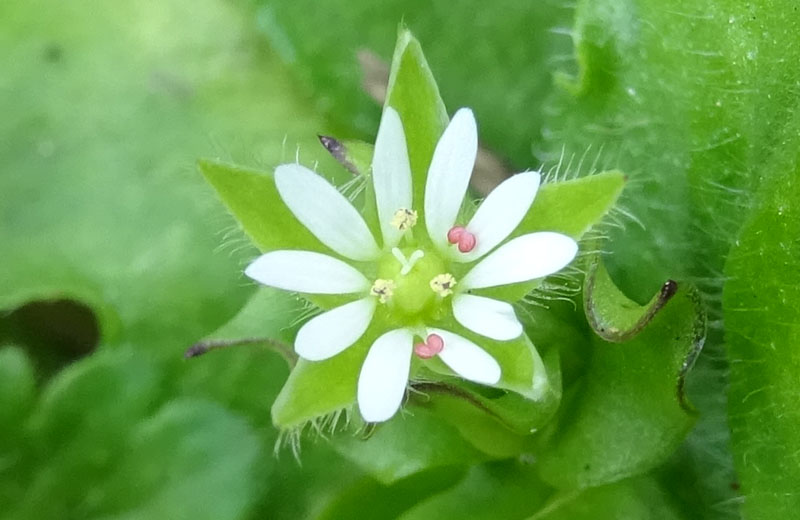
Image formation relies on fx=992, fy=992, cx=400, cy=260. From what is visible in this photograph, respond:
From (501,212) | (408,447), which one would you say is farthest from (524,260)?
(408,447)

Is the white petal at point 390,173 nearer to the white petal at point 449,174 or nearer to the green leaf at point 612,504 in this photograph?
the white petal at point 449,174

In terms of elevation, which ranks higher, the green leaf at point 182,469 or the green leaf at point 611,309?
the green leaf at point 611,309

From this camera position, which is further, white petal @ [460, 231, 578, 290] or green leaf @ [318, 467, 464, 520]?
green leaf @ [318, 467, 464, 520]

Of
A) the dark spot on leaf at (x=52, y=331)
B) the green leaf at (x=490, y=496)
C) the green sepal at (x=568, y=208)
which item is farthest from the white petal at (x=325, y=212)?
the dark spot on leaf at (x=52, y=331)

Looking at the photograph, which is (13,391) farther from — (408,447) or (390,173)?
(390,173)

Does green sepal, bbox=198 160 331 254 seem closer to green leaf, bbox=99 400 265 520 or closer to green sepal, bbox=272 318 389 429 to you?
green sepal, bbox=272 318 389 429

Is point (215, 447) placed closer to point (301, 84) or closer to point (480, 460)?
point (480, 460)

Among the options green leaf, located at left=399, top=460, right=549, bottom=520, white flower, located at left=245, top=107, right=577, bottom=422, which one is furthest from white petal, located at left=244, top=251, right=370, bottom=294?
green leaf, located at left=399, top=460, right=549, bottom=520
